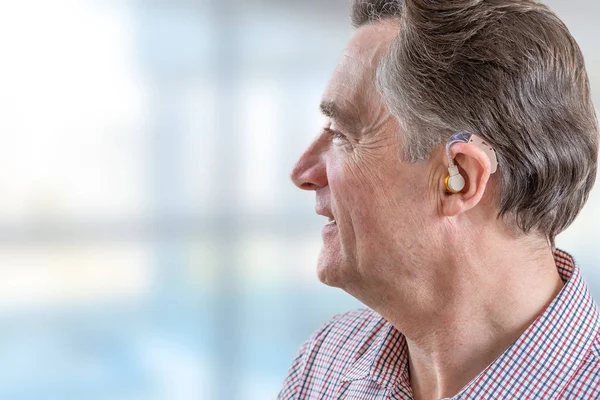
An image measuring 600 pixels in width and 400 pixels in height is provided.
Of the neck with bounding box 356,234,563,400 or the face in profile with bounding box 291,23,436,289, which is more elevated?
the face in profile with bounding box 291,23,436,289

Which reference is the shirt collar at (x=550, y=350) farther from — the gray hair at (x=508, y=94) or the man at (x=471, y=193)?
the gray hair at (x=508, y=94)

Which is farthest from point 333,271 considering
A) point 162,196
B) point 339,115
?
point 162,196

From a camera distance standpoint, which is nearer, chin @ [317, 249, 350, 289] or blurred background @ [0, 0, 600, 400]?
chin @ [317, 249, 350, 289]

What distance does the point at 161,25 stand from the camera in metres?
3.60

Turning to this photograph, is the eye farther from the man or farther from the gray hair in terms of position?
the gray hair

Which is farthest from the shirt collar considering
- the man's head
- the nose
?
the nose

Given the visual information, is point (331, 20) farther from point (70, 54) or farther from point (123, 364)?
point (123, 364)

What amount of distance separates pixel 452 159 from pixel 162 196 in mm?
2739

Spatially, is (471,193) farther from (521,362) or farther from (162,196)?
(162,196)

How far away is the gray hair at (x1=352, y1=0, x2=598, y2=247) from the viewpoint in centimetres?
103

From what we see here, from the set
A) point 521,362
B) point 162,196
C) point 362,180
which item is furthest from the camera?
point 162,196

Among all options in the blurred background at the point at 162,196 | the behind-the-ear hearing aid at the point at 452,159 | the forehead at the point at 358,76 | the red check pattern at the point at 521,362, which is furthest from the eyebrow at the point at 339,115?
the blurred background at the point at 162,196

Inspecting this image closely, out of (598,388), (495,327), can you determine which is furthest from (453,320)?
(598,388)

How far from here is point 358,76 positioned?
3.81 feet
